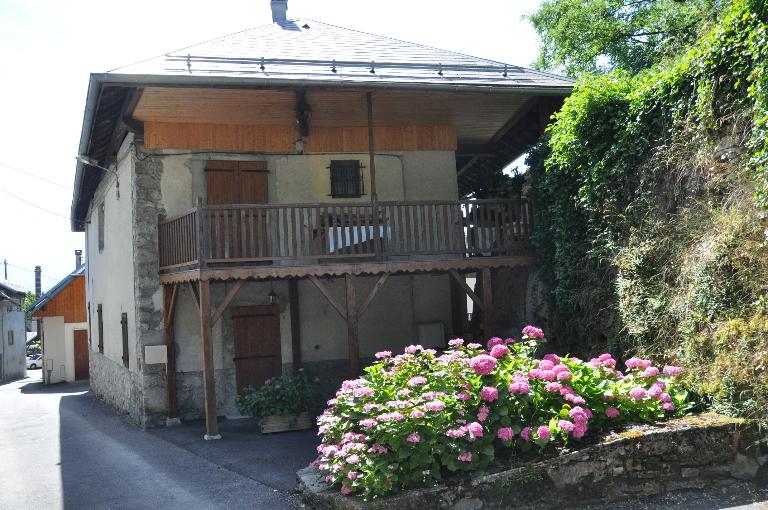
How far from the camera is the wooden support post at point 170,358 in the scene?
11836 millimetres

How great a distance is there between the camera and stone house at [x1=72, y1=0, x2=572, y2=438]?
1052cm

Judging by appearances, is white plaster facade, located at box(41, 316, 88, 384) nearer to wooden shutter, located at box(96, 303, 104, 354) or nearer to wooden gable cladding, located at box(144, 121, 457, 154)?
wooden shutter, located at box(96, 303, 104, 354)

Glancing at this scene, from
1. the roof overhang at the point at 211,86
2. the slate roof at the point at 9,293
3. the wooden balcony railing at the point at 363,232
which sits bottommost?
the wooden balcony railing at the point at 363,232

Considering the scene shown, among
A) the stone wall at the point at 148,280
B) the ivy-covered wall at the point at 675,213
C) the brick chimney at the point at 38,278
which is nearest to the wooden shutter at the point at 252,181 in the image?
the stone wall at the point at 148,280

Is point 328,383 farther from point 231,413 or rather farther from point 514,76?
point 514,76

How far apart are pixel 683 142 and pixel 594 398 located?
305 centimetres

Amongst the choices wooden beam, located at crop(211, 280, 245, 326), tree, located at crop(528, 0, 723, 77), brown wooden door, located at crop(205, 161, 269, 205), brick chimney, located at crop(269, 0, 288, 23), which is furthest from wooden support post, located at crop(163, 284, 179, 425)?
tree, located at crop(528, 0, 723, 77)

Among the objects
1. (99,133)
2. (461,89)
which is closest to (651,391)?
(461,89)

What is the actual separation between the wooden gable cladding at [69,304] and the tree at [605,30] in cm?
2198

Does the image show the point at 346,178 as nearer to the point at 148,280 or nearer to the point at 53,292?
the point at 148,280

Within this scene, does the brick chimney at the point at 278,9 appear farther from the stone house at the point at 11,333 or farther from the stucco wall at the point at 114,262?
the stone house at the point at 11,333

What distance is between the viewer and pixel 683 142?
25.9ft

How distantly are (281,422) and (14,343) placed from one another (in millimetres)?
33137

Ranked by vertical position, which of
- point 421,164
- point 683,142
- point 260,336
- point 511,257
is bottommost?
point 260,336
